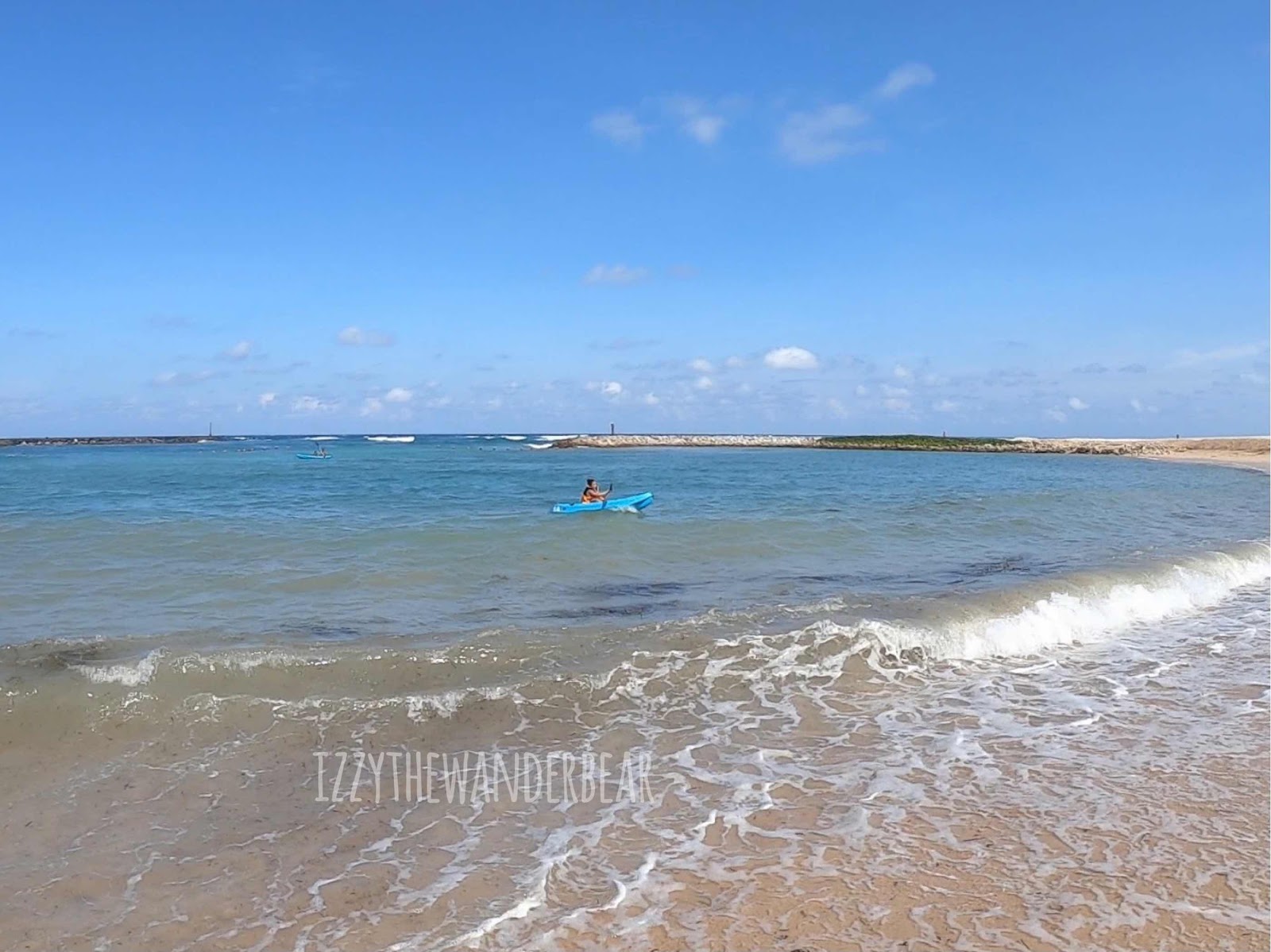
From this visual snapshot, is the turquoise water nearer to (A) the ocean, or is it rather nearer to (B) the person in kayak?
(A) the ocean

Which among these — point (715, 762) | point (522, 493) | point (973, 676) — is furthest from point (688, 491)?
point (715, 762)

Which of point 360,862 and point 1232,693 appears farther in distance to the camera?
point 1232,693

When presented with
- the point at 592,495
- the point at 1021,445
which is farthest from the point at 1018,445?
the point at 592,495

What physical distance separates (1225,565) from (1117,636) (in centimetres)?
627

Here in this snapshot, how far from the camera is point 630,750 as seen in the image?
6746 mm

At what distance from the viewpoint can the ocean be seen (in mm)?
4383

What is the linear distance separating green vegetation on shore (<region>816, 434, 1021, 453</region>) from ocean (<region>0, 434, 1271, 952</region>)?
7203 cm

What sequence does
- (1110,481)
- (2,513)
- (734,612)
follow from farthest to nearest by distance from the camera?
(1110,481) → (2,513) → (734,612)

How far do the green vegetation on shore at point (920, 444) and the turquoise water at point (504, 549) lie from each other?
49.2m

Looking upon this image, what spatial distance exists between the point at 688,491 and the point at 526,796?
28.8 meters

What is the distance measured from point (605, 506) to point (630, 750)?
58.6 ft

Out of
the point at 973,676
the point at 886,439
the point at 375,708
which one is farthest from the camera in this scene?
the point at 886,439

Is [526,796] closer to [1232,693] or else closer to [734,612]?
[734,612]

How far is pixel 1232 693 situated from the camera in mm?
7828
